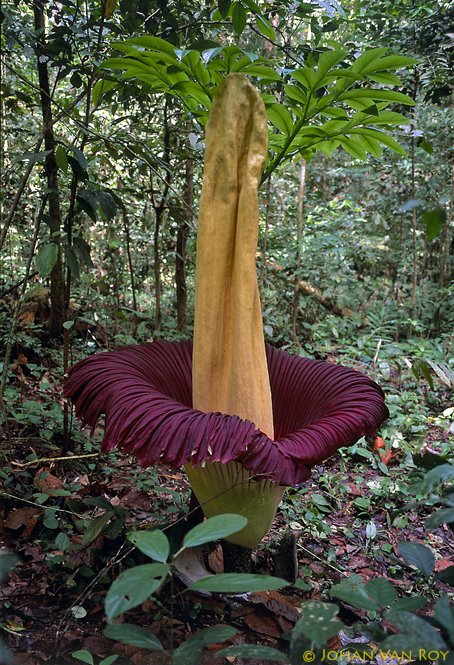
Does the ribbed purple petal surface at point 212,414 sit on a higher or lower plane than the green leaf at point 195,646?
higher

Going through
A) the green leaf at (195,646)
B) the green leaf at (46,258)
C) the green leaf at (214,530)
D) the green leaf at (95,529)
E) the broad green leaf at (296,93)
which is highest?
the broad green leaf at (296,93)

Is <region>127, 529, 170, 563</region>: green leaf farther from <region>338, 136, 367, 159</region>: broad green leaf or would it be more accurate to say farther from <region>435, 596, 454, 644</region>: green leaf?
<region>338, 136, 367, 159</region>: broad green leaf

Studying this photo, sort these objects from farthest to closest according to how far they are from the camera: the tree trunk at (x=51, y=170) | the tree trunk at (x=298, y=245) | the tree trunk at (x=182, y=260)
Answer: the tree trunk at (x=298, y=245)
the tree trunk at (x=182, y=260)
the tree trunk at (x=51, y=170)

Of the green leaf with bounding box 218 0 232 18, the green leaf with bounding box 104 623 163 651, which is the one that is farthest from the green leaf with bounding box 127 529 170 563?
the green leaf with bounding box 218 0 232 18

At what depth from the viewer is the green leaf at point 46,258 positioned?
5.39ft

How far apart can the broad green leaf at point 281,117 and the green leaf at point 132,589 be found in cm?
130

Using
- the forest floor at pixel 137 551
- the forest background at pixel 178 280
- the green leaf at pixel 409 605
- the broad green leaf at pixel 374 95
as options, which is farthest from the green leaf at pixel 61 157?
the green leaf at pixel 409 605

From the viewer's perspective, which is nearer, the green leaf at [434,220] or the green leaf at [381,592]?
the green leaf at [381,592]

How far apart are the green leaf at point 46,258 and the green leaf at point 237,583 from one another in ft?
3.84

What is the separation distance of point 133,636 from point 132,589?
19cm

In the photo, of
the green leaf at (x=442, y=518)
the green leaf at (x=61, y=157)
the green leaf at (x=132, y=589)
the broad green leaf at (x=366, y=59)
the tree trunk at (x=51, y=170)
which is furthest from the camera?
the tree trunk at (x=51, y=170)

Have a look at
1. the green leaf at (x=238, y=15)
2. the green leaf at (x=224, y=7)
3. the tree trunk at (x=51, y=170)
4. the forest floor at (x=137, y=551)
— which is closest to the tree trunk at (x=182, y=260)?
the tree trunk at (x=51, y=170)

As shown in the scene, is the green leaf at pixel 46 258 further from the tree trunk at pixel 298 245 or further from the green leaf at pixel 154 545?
the tree trunk at pixel 298 245

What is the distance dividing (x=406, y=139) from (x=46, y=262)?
555cm
